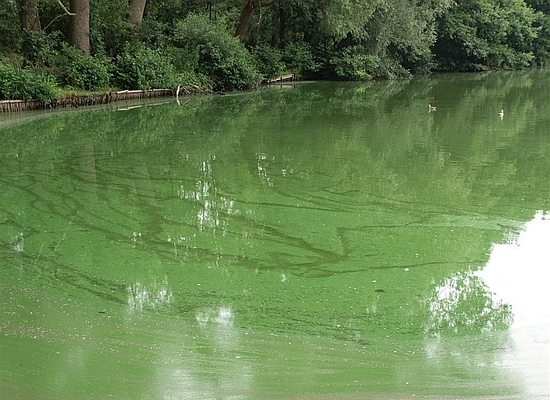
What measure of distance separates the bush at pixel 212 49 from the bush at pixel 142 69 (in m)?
1.54

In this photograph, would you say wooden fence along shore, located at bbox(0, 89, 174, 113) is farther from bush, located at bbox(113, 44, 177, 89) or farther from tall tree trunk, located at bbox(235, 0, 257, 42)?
tall tree trunk, located at bbox(235, 0, 257, 42)

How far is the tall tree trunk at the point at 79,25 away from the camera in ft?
50.5

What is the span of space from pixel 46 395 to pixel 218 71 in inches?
659

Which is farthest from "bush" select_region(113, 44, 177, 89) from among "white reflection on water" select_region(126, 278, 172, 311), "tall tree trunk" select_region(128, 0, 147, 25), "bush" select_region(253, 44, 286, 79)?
"white reflection on water" select_region(126, 278, 172, 311)

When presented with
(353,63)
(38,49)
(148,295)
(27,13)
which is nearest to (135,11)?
(27,13)

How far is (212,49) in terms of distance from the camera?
18625 millimetres

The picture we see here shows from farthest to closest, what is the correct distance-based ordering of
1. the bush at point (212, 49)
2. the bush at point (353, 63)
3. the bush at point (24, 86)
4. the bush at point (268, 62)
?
1. the bush at point (353, 63)
2. the bush at point (268, 62)
3. the bush at point (212, 49)
4. the bush at point (24, 86)

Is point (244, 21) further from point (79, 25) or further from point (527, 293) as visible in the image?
point (527, 293)

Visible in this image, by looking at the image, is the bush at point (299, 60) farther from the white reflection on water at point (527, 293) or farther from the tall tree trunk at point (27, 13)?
the white reflection on water at point (527, 293)

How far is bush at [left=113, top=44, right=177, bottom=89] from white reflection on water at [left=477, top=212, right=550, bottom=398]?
39.8ft

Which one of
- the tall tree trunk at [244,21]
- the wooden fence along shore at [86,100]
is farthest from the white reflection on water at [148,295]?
the tall tree trunk at [244,21]

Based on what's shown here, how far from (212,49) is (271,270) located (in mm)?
15072

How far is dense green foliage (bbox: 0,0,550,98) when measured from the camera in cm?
1512

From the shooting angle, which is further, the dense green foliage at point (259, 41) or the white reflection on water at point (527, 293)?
the dense green foliage at point (259, 41)
